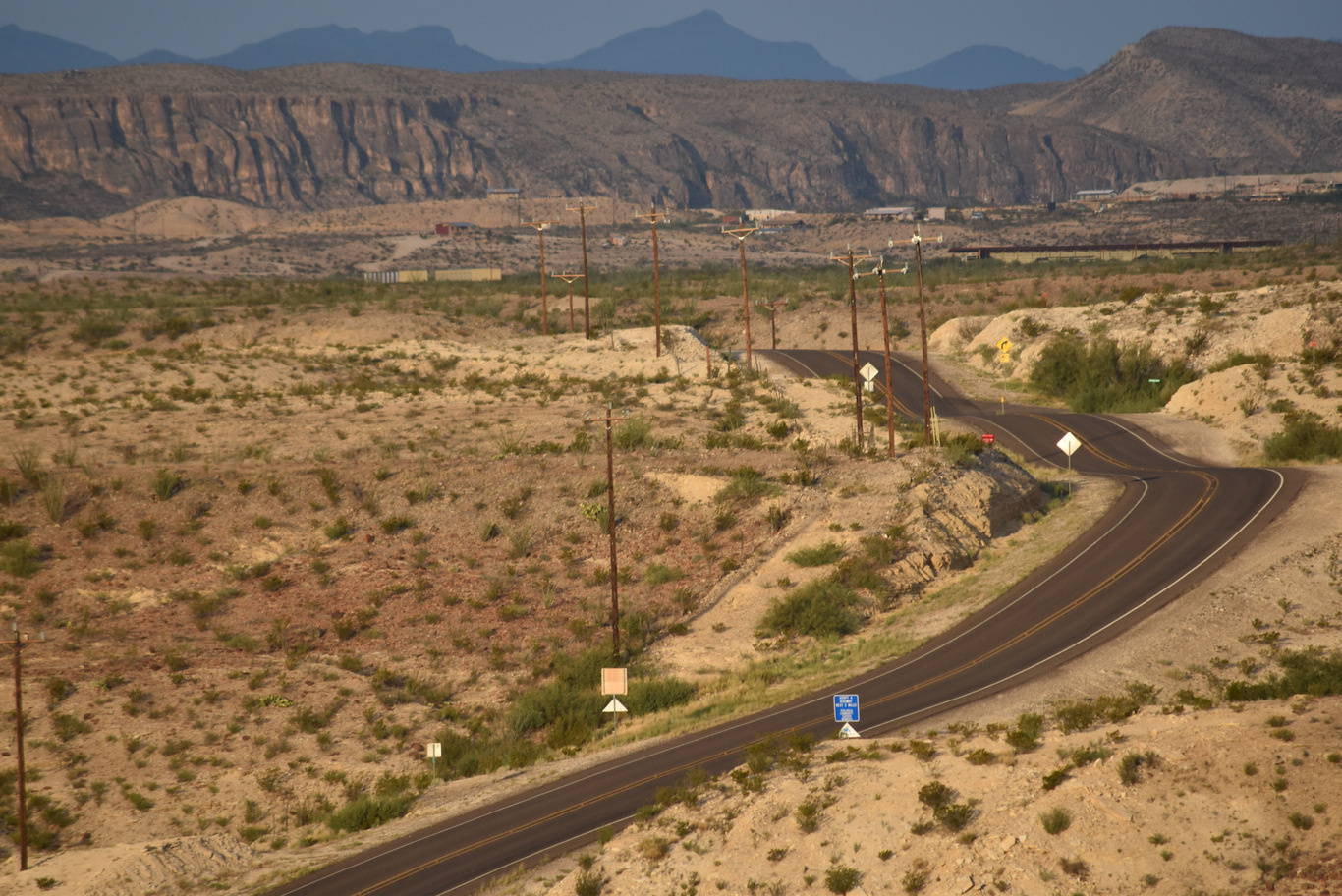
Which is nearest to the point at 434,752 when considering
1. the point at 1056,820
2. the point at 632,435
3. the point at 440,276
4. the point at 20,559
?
the point at 1056,820

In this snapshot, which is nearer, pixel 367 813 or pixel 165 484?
pixel 367 813

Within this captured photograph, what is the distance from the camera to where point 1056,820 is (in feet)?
65.8

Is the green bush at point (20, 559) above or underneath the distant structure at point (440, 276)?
underneath

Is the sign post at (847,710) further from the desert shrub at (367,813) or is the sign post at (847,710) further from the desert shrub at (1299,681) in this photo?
the desert shrub at (367,813)

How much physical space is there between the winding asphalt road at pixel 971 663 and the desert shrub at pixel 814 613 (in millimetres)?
3451

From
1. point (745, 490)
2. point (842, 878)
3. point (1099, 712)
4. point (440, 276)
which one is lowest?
point (842, 878)

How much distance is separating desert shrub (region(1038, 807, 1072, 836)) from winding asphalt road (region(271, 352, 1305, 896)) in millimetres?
8478

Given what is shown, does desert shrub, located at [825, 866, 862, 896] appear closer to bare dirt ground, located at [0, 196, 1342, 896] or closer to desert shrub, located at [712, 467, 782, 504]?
bare dirt ground, located at [0, 196, 1342, 896]

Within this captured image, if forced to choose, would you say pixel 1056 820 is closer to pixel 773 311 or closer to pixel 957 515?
pixel 957 515

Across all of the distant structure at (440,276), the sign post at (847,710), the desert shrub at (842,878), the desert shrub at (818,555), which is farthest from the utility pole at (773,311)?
the desert shrub at (842,878)

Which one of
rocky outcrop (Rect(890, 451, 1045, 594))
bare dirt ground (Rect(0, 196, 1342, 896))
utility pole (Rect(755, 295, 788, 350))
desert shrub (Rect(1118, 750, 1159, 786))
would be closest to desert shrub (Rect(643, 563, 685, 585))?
bare dirt ground (Rect(0, 196, 1342, 896))

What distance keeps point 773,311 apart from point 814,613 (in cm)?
5543

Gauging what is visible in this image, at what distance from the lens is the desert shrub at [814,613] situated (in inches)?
1497

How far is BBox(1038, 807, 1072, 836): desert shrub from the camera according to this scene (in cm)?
2002
